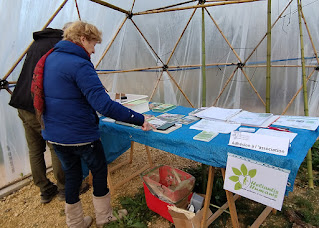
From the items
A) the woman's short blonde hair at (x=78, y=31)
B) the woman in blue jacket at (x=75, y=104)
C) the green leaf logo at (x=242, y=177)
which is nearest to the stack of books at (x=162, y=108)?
the woman in blue jacket at (x=75, y=104)

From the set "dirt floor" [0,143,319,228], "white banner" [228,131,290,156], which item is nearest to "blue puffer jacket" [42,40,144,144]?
"white banner" [228,131,290,156]

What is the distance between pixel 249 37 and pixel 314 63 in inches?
46.9

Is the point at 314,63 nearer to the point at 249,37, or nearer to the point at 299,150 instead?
the point at 249,37

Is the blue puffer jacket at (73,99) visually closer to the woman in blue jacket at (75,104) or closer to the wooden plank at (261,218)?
the woman in blue jacket at (75,104)

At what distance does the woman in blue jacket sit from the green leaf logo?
2.34 feet

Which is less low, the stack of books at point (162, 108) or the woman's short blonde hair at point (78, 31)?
the woman's short blonde hair at point (78, 31)

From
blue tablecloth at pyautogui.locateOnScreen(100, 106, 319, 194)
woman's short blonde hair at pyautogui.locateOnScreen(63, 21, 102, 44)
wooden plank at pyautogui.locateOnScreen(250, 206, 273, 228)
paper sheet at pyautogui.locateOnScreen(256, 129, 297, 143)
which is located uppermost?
woman's short blonde hair at pyautogui.locateOnScreen(63, 21, 102, 44)

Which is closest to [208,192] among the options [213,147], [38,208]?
[213,147]

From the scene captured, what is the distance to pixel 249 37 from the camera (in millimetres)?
3879

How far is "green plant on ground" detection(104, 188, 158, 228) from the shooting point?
1970 millimetres

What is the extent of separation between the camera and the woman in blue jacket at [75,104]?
139cm

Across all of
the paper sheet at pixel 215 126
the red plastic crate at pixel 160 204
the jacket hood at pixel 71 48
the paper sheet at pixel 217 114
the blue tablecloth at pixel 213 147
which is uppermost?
the jacket hood at pixel 71 48

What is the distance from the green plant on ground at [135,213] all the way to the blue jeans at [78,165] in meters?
0.40

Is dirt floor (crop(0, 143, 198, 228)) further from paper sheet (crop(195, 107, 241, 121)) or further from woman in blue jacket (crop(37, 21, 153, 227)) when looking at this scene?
paper sheet (crop(195, 107, 241, 121))
